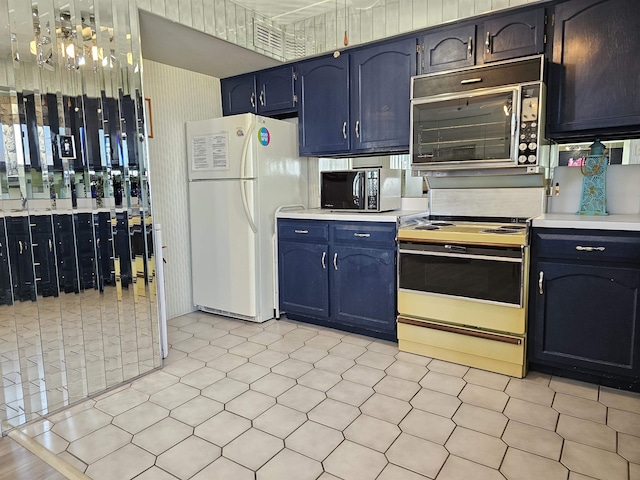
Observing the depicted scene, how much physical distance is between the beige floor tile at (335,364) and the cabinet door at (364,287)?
404mm

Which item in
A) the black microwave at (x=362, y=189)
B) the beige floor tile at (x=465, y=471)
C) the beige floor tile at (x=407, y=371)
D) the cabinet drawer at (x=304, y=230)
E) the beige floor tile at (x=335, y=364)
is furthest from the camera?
the cabinet drawer at (x=304, y=230)

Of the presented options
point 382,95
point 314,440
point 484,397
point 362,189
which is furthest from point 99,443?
point 382,95

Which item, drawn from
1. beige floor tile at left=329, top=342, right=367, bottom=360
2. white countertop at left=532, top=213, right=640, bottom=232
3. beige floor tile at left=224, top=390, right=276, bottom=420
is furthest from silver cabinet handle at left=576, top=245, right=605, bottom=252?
beige floor tile at left=224, top=390, right=276, bottom=420

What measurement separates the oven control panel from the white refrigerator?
1841mm

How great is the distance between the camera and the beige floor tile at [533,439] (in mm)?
1740

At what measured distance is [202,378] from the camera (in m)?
2.46

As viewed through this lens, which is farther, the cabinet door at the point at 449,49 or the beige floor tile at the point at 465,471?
the cabinet door at the point at 449,49

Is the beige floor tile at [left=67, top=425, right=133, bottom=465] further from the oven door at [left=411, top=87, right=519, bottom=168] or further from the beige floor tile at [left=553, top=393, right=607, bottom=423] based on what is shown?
the oven door at [left=411, top=87, right=519, bottom=168]

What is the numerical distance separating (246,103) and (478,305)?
104 inches

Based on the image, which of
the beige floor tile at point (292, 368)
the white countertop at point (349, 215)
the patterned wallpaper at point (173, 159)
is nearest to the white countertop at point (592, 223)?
the white countertop at point (349, 215)

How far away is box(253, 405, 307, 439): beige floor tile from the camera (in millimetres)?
1913

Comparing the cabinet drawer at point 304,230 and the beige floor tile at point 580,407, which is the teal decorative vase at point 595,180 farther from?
the cabinet drawer at point 304,230

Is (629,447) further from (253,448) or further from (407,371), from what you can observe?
(253,448)

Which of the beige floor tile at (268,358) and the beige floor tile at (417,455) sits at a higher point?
the beige floor tile at (268,358)
